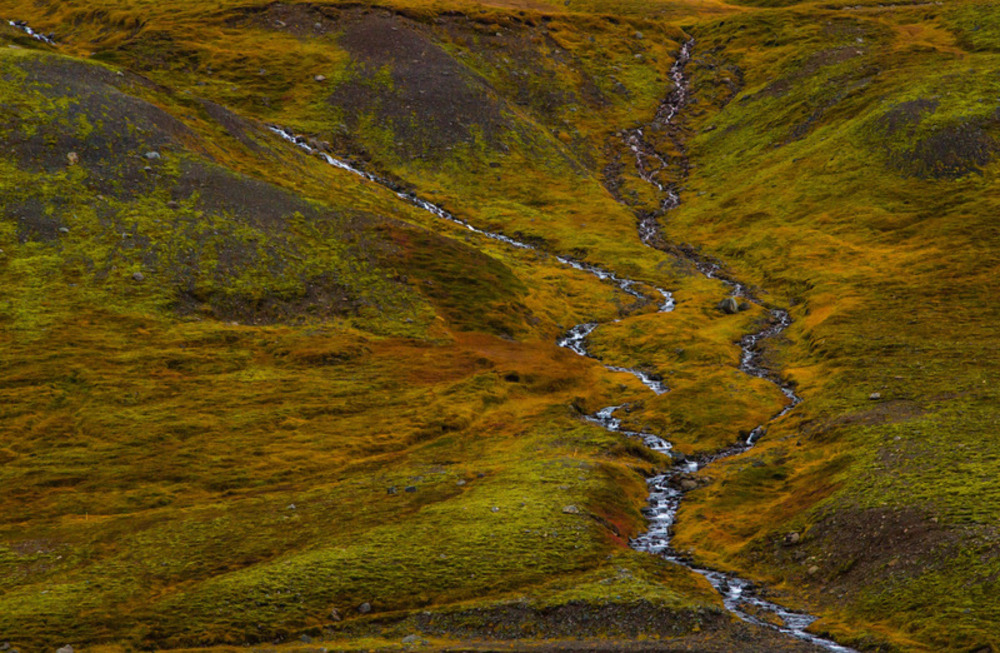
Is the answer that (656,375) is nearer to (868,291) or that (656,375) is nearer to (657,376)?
(657,376)

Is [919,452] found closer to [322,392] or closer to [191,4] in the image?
[322,392]

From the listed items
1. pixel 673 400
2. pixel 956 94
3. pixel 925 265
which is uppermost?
pixel 956 94

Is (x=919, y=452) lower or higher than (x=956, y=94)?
lower

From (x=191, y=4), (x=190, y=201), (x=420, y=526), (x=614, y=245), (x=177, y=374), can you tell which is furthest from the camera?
(x=191, y=4)

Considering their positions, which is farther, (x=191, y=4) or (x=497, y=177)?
(x=191, y=4)

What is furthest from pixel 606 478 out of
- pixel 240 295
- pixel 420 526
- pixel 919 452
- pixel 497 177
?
pixel 497 177

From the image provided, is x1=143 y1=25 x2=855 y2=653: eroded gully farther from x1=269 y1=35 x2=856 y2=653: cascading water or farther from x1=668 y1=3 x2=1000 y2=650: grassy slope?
x1=668 y1=3 x2=1000 y2=650: grassy slope

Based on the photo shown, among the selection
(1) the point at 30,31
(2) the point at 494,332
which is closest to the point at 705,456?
(2) the point at 494,332
